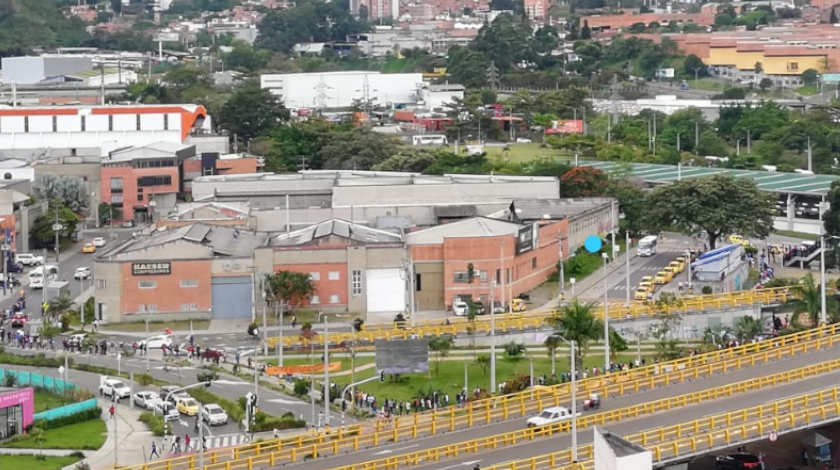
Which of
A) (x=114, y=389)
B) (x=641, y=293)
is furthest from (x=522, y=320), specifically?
(x=114, y=389)

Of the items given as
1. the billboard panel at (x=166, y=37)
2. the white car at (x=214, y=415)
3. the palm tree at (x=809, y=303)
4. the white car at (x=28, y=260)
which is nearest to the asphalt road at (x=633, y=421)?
the palm tree at (x=809, y=303)

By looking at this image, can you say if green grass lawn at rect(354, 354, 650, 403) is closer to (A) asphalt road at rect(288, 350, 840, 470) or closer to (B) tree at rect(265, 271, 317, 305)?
(A) asphalt road at rect(288, 350, 840, 470)

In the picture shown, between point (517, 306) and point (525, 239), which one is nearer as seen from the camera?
point (517, 306)

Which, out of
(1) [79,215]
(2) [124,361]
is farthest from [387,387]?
(1) [79,215]

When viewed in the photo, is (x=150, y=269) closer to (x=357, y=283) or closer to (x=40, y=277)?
(x=357, y=283)

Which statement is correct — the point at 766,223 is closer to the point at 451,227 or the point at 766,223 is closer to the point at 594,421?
the point at 451,227
